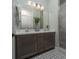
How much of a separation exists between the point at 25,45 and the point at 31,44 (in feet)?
0.82

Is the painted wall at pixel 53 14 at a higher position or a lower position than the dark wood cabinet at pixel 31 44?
higher

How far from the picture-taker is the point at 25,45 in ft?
8.40

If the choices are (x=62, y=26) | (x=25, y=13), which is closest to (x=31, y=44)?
(x=25, y=13)

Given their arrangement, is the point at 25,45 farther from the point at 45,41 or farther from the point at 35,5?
the point at 35,5

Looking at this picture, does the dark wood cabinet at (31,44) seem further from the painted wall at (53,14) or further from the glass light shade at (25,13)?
the glass light shade at (25,13)

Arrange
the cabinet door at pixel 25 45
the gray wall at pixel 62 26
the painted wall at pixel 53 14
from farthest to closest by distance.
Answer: the painted wall at pixel 53 14 < the gray wall at pixel 62 26 < the cabinet door at pixel 25 45

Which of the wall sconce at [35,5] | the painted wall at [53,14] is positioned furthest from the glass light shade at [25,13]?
the painted wall at [53,14]

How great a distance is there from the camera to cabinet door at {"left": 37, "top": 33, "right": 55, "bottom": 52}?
311cm

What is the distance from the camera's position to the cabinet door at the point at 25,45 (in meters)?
2.38

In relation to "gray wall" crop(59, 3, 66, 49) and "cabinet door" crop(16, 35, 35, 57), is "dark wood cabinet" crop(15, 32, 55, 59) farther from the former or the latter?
"gray wall" crop(59, 3, 66, 49)
